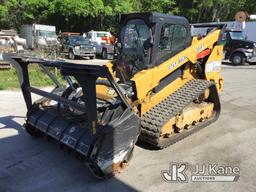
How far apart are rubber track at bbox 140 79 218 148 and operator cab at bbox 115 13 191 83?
27.9 inches

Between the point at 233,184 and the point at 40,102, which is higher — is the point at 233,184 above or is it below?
below

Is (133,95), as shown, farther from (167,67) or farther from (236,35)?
(236,35)

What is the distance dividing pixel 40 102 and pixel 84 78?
2.34 meters

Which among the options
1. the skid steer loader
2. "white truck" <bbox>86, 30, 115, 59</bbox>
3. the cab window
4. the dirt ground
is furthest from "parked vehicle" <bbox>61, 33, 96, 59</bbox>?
the cab window

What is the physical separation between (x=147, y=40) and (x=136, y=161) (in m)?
2.05

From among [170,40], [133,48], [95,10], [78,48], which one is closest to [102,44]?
[78,48]

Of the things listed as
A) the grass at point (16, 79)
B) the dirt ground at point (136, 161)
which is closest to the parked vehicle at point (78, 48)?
the grass at point (16, 79)

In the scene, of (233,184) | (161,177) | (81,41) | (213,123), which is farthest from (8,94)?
(81,41)

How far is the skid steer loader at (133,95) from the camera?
181 inches

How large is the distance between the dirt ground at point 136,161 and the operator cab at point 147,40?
1.51 m

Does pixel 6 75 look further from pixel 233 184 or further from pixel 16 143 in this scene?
pixel 233 184

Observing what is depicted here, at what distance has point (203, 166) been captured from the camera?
5219 millimetres

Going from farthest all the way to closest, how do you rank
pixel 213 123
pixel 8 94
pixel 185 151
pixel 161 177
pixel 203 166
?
pixel 8 94 < pixel 213 123 < pixel 185 151 < pixel 203 166 < pixel 161 177

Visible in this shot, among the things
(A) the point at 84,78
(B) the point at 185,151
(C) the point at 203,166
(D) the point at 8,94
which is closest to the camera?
(A) the point at 84,78
